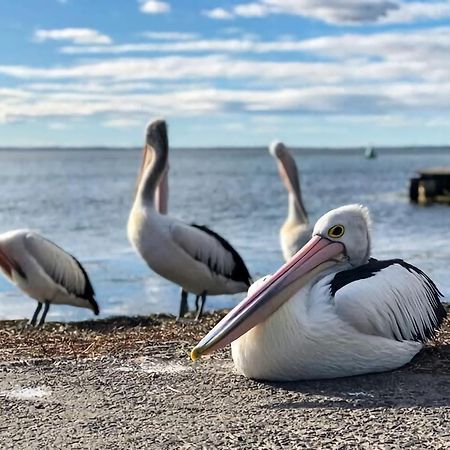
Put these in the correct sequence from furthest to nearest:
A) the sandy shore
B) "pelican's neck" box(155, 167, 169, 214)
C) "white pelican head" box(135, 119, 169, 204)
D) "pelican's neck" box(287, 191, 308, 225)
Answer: "pelican's neck" box(155, 167, 169, 214)
"pelican's neck" box(287, 191, 308, 225)
"white pelican head" box(135, 119, 169, 204)
the sandy shore

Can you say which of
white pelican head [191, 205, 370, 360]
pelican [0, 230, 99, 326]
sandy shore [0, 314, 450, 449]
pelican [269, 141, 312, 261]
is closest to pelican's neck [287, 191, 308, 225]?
pelican [269, 141, 312, 261]


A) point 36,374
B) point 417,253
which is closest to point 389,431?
point 36,374

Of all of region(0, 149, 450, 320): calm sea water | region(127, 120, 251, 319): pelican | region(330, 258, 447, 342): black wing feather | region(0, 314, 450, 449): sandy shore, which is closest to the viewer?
region(0, 314, 450, 449): sandy shore

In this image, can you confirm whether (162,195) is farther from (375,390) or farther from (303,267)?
(375,390)

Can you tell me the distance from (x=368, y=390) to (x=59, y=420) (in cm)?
138

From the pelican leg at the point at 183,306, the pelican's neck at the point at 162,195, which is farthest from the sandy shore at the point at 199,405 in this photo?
the pelican's neck at the point at 162,195

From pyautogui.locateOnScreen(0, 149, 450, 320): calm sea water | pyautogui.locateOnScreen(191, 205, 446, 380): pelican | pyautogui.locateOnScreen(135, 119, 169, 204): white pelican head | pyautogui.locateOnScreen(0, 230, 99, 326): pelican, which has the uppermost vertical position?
pyautogui.locateOnScreen(135, 119, 169, 204): white pelican head

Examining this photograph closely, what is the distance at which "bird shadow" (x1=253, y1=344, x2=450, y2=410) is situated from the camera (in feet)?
11.6

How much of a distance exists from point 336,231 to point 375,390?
2.77 ft

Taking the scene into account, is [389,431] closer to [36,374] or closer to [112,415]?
[112,415]

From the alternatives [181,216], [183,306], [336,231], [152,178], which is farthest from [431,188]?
[336,231]

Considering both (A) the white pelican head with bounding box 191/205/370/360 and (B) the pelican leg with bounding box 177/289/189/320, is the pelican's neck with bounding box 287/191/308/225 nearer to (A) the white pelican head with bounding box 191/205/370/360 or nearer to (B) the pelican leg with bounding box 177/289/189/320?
(B) the pelican leg with bounding box 177/289/189/320

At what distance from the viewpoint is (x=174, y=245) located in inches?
298

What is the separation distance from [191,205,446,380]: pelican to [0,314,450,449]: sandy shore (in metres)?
0.10
